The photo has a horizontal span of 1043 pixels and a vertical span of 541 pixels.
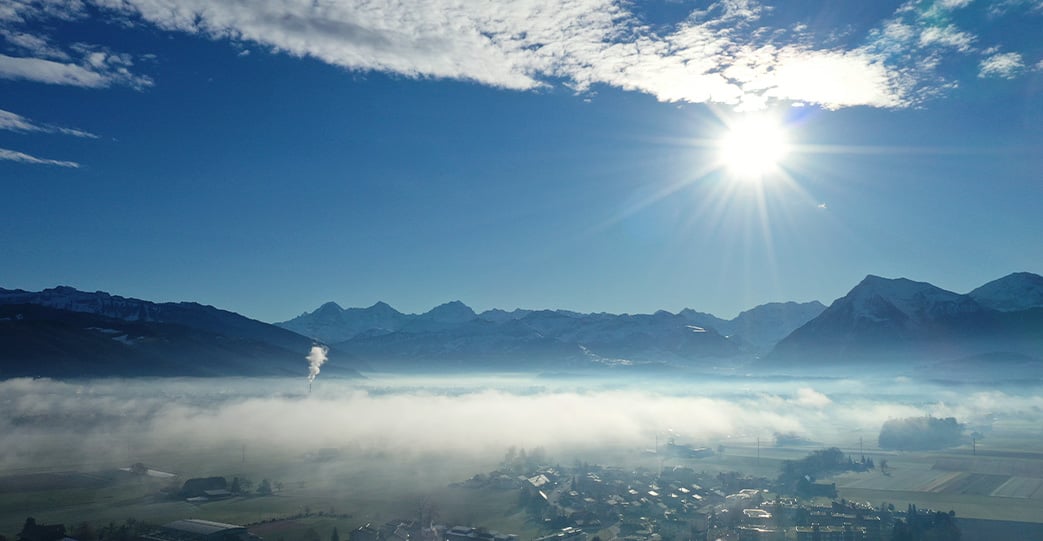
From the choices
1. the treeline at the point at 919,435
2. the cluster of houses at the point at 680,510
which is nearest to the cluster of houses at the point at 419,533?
the cluster of houses at the point at 680,510

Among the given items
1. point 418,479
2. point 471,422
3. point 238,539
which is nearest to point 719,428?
point 471,422

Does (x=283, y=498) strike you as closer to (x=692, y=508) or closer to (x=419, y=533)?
(x=419, y=533)

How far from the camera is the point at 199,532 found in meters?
56.3

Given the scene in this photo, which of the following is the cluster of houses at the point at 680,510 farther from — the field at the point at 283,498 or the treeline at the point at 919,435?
the treeline at the point at 919,435

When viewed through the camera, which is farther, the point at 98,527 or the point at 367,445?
the point at 367,445

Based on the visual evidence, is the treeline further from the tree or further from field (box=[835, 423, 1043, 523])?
the tree

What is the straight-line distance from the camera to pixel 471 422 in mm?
190375

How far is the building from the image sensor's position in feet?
183

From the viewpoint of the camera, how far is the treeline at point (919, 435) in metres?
146

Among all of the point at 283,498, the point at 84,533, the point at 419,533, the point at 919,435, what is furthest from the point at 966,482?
the point at 84,533

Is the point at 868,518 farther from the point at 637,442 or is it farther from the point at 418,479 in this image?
the point at 637,442

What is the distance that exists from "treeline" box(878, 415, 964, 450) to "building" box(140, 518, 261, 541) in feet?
462

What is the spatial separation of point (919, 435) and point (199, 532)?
499 feet

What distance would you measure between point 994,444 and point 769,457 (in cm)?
6186
